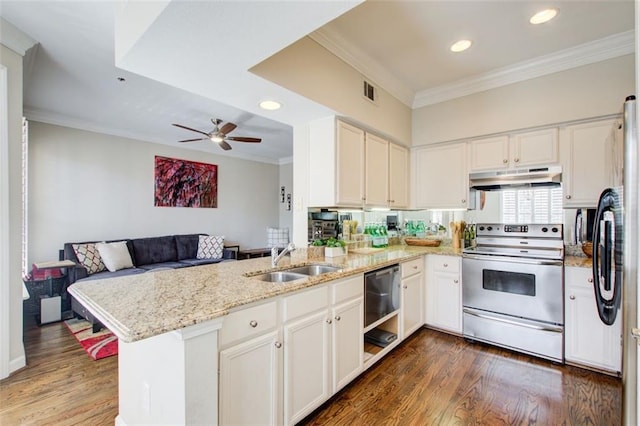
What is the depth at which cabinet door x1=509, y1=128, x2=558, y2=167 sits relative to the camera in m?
2.89

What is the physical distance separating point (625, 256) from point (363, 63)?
91.8 inches

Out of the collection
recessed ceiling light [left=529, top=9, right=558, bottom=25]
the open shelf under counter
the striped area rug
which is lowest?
the striped area rug

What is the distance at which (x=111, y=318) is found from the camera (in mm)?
1121

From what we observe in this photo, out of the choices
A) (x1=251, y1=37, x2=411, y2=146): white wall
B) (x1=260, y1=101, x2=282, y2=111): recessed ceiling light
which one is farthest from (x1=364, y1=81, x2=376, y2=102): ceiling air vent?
(x1=260, y1=101, x2=282, y2=111): recessed ceiling light

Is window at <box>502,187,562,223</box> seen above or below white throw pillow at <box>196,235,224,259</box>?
above

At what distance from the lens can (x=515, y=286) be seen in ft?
8.91

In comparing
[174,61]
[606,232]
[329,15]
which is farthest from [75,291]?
[606,232]

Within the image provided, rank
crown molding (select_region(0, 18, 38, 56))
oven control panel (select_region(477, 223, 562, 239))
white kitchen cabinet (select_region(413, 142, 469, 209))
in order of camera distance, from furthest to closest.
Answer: white kitchen cabinet (select_region(413, 142, 469, 209))
oven control panel (select_region(477, 223, 562, 239))
crown molding (select_region(0, 18, 38, 56))

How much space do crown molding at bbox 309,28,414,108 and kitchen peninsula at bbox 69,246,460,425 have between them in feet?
6.03

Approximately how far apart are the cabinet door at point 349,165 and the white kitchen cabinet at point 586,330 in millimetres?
1946

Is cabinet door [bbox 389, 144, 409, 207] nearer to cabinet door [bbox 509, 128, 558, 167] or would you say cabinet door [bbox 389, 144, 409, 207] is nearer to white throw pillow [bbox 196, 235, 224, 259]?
cabinet door [bbox 509, 128, 558, 167]

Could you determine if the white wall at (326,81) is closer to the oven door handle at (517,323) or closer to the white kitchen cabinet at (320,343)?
the white kitchen cabinet at (320,343)

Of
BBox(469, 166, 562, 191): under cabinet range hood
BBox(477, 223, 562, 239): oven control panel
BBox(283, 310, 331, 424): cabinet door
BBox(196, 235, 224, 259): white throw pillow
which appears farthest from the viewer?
BBox(196, 235, 224, 259): white throw pillow

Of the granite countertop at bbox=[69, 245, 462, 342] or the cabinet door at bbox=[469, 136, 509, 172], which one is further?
the cabinet door at bbox=[469, 136, 509, 172]
